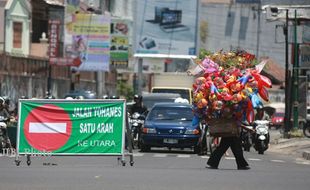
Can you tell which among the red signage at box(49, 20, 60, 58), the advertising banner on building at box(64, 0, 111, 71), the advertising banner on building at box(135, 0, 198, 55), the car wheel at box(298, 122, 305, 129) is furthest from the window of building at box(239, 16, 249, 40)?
the car wheel at box(298, 122, 305, 129)

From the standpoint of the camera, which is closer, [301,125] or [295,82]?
[295,82]

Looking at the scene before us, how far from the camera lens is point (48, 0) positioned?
67.6m

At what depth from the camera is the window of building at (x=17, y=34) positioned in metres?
61.7

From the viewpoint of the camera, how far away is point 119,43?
70.8 m

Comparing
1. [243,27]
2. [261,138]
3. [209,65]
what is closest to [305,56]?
[261,138]

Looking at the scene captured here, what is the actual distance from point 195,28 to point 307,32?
3320cm

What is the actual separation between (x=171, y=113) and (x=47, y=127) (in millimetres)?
9930

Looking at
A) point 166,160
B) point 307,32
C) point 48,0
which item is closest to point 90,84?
point 48,0

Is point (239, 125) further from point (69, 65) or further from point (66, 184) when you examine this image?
point (69, 65)

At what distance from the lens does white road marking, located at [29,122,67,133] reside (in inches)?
773

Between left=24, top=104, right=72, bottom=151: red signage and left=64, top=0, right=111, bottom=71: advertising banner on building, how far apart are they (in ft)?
143

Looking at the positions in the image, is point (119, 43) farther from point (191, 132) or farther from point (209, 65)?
point (209, 65)

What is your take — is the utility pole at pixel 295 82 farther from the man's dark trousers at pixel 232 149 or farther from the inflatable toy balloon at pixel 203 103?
the inflatable toy balloon at pixel 203 103

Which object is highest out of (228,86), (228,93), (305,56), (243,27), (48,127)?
(243,27)
